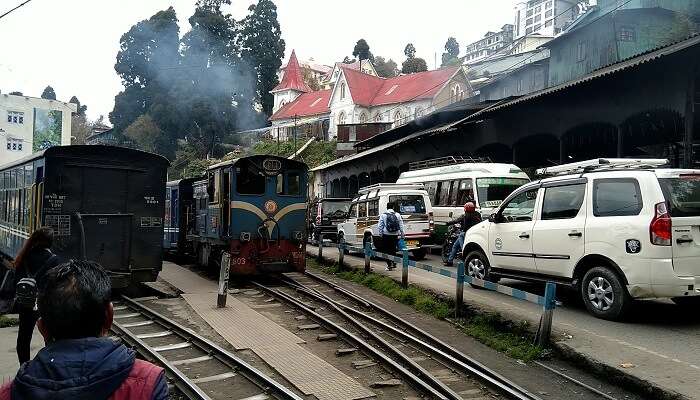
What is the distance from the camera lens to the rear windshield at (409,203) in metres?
15.6

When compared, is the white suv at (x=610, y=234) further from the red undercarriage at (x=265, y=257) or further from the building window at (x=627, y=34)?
the building window at (x=627, y=34)

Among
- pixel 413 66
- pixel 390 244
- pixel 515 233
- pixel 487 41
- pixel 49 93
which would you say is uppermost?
pixel 487 41

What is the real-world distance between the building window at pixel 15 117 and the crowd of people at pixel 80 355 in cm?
6766

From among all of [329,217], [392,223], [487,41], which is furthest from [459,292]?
[487,41]

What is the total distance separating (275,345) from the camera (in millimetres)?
7566

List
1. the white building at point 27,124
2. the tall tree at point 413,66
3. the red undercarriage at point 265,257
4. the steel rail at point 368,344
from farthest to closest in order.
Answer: the tall tree at point 413,66
the white building at point 27,124
the red undercarriage at point 265,257
the steel rail at point 368,344

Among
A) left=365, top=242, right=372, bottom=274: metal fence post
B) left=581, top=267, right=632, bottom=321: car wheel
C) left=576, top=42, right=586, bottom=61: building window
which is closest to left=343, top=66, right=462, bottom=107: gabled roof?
left=576, top=42, right=586, bottom=61: building window

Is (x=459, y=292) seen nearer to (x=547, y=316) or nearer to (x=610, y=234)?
(x=547, y=316)

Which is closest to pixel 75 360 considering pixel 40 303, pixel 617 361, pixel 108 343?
pixel 108 343

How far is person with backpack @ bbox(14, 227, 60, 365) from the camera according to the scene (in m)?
5.79

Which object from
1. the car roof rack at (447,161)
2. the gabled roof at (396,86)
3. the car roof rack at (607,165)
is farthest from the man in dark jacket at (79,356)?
the gabled roof at (396,86)

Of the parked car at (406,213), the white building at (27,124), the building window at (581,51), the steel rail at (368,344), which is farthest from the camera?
the white building at (27,124)

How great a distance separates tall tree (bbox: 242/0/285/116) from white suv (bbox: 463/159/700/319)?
62.2 metres

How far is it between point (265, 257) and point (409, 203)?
4788mm
